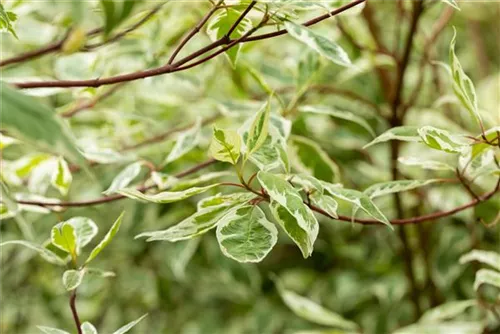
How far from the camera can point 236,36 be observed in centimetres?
57

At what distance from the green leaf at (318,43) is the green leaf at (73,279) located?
0.25 meters

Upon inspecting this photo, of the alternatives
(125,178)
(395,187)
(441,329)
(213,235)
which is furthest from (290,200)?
(213,235)

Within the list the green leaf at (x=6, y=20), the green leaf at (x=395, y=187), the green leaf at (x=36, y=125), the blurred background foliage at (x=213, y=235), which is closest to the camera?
the green leaf at (x=36, y=125)

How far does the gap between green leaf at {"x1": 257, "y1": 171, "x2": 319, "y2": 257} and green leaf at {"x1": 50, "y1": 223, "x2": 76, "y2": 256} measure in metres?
0.18

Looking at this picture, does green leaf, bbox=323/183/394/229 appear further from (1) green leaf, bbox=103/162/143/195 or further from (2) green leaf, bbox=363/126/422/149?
(1) green leaf, bbox=103/162/143/195

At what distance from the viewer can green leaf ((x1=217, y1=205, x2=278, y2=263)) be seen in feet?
1.67

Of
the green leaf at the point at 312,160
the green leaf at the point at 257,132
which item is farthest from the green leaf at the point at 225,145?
the green leaf at the point at 312,160

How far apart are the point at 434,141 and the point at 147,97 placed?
611 millimetres

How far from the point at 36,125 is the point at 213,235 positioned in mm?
832

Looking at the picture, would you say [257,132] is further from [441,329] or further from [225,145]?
[441,329]

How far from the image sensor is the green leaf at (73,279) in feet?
1.79

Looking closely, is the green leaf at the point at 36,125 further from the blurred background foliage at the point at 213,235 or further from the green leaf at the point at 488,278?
the blurred background foliage at the point at 213,235

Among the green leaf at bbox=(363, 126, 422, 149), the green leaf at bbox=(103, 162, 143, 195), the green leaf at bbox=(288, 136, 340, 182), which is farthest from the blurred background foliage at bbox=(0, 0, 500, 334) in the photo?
the green leaf at bbox=(363, 126, 422, 149)

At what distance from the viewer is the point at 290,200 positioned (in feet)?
1.65
